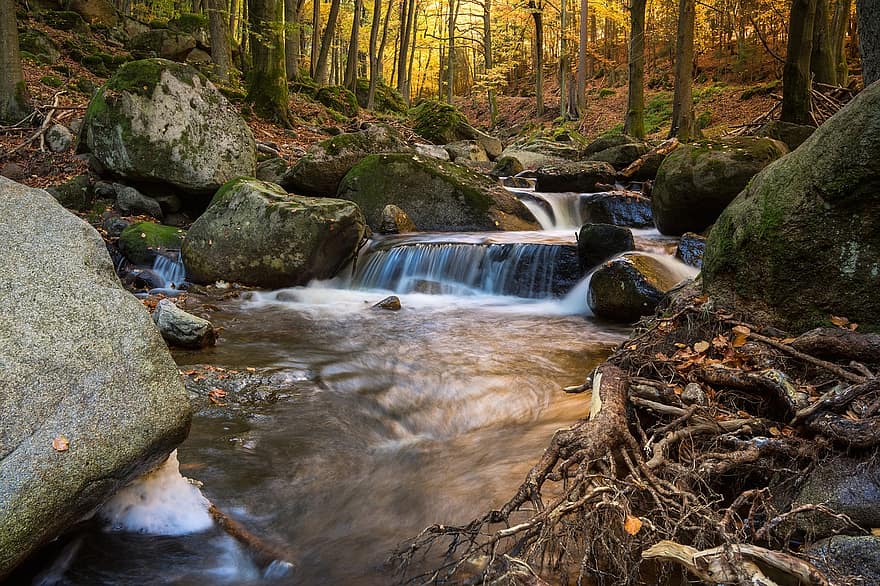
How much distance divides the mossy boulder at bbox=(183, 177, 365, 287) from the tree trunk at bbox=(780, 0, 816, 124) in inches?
354

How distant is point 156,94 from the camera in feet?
33.8

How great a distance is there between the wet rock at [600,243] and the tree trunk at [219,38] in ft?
41.4

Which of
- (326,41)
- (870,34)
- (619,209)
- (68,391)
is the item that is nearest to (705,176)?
(619,209)

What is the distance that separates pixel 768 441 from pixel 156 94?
11.0m

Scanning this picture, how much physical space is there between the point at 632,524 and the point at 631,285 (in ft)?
16.9

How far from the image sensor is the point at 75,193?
10.3 metres

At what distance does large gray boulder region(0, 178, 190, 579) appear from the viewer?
6.73 ft

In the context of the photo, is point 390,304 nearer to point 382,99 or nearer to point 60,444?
point 60,444

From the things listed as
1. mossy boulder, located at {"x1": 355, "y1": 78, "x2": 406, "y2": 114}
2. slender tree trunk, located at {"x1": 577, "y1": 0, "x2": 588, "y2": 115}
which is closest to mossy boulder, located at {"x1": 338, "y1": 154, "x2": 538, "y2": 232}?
slender tree trunk, located at {"x1": 577, "y1": 0, "x2": 588, "y2": 115}

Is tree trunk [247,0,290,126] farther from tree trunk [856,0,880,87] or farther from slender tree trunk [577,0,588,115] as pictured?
slender tree trunk [577,0,588,115]

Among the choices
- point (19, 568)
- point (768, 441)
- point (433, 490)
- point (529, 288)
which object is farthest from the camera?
point (529, 288)

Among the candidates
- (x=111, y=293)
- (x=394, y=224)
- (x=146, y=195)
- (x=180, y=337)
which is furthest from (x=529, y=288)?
(x=146, y=195)

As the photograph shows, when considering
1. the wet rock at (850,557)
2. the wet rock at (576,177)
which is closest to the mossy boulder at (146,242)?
the wet rock at (576,177)

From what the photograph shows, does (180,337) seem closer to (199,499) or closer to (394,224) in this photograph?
(199,499)
